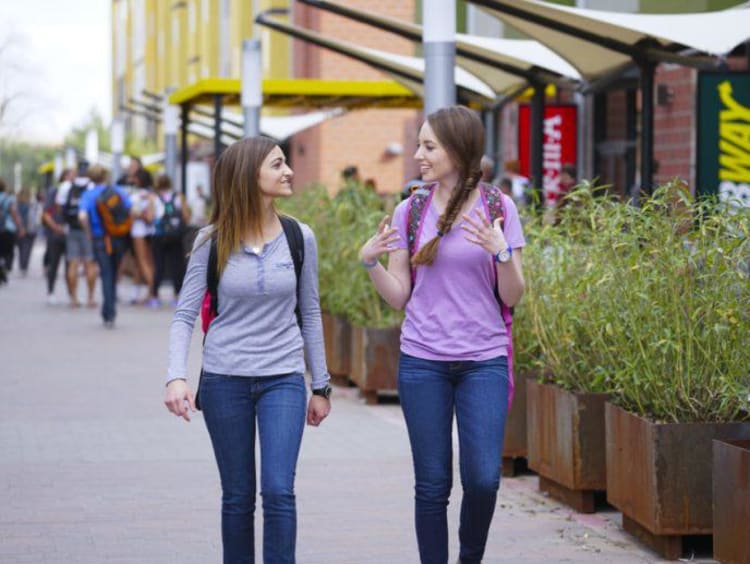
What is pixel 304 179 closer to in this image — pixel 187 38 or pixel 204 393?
pixel 187 38

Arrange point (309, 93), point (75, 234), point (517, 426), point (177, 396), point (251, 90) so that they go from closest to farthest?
point (177, 396)
point (517, 426)
point (251, 90)
point (75, 234)
point (309, 93)

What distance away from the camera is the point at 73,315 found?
22.4 metres

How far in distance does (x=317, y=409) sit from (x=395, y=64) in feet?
46.1

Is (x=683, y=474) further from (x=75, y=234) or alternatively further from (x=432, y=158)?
(x=75, y=234)

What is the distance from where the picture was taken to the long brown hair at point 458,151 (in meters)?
5.70

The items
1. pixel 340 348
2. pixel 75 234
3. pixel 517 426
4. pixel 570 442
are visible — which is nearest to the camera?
pixel 570 442

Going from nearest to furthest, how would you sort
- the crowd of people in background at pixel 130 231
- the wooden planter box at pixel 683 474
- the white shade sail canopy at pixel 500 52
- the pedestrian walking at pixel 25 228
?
1. the wooden planter box at pixel 683 474
2. the white shade sail canopy at pixel 500 52
3. the crowd of people in background at pixel 130 231
4. the pedestrian walking at pixel 25 228

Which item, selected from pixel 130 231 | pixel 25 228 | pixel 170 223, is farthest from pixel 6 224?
pixel 170 223

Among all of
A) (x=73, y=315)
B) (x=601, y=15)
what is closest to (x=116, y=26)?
(x=73, y=315)

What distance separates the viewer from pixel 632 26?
41.1 ft

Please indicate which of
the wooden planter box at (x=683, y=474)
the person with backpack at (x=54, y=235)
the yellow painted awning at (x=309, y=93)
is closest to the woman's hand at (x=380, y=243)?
the wooden planter box at (x=683, y=474)

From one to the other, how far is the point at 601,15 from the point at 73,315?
36.9 ft

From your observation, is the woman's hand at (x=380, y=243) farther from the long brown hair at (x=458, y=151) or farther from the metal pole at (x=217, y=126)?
the metal pole at (x=217, y=126)

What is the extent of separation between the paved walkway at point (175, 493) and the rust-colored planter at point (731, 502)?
0.80m
